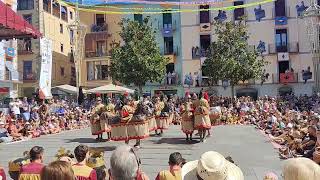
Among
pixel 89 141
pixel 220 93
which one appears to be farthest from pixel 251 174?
pixel 220 93

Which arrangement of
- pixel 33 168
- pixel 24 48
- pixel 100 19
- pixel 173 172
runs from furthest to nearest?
pixel 100 19, pixel 24 48, pixel 173 172, pixel 33 168

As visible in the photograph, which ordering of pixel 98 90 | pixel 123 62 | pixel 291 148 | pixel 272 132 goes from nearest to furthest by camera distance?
pixel 291 148
pixel 272 132
pixel 98 90
pixel 123 62

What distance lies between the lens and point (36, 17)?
4572 centimetres

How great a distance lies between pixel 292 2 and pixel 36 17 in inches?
903

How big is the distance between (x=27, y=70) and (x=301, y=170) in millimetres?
45848

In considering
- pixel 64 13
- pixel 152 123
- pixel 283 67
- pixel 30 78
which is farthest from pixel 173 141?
pixel 64 13

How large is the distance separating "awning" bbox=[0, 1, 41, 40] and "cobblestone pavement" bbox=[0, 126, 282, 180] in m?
3.45

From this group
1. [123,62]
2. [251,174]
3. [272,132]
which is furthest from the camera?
[123,62]

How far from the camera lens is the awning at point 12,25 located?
40.1 ft

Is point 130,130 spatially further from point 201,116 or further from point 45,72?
point 45,72

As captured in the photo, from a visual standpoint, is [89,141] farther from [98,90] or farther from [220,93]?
[220,93]

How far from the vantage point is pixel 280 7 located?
1676 inches

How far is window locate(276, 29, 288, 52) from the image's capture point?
42000mm

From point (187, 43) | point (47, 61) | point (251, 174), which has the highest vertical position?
point (187, 43)
